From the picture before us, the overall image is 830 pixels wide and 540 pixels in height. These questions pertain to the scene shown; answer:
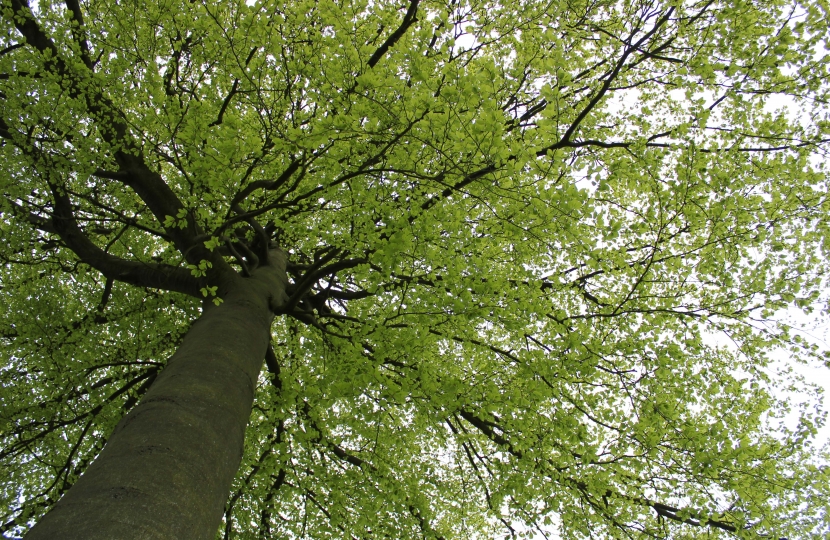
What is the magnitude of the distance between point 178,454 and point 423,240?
2.61 m

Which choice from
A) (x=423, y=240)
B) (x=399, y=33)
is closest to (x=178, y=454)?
(x=423, y=240)

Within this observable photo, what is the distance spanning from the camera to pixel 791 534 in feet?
16.2

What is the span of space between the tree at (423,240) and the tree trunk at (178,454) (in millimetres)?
32

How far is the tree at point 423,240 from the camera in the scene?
12.3 ft

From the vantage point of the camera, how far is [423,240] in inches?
168

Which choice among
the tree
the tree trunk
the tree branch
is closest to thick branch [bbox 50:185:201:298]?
the tree

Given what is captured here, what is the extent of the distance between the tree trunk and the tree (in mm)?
32

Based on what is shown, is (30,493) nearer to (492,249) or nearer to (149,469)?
(149,469)

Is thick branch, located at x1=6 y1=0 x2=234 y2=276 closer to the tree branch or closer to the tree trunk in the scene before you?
the tree trunk

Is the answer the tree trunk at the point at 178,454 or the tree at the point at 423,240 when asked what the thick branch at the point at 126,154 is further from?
the tree trunk at the point at 178,454

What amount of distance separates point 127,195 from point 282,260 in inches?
93.7

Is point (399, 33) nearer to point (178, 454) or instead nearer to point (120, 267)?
point (120, 267)

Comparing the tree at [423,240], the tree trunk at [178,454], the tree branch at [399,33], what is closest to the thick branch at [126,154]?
the tree at [423,240]

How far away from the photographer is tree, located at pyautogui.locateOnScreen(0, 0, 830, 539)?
376cm
